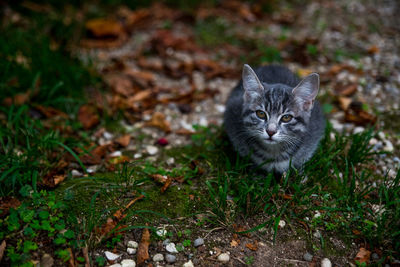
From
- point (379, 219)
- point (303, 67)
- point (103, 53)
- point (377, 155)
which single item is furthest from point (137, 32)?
point (379, 219)

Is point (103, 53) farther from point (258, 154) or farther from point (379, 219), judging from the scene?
point (379, 219)

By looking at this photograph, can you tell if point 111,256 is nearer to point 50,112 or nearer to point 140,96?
point 50,112

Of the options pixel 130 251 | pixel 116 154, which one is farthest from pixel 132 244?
pixel 116 154

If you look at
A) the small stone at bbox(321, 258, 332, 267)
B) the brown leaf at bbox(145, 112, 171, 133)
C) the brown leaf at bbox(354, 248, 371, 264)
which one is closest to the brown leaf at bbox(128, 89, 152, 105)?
the brown leaf at bbox(145, 112, 171, 133)

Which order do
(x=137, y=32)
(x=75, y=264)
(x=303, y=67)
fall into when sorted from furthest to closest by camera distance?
(x=137, y=32), (x=303, y=67), (x=75, y=264)

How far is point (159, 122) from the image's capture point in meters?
4.02

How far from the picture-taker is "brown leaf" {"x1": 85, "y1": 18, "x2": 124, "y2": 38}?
5294 millimetres

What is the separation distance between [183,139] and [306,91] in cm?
156

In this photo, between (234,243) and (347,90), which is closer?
(234,243)

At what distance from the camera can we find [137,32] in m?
5.78

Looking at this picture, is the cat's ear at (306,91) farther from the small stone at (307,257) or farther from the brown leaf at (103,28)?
the brown leaf at (103,28)

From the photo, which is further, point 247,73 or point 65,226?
point 247,73

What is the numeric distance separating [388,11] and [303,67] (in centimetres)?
276

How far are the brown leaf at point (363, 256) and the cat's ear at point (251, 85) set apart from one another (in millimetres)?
1579
